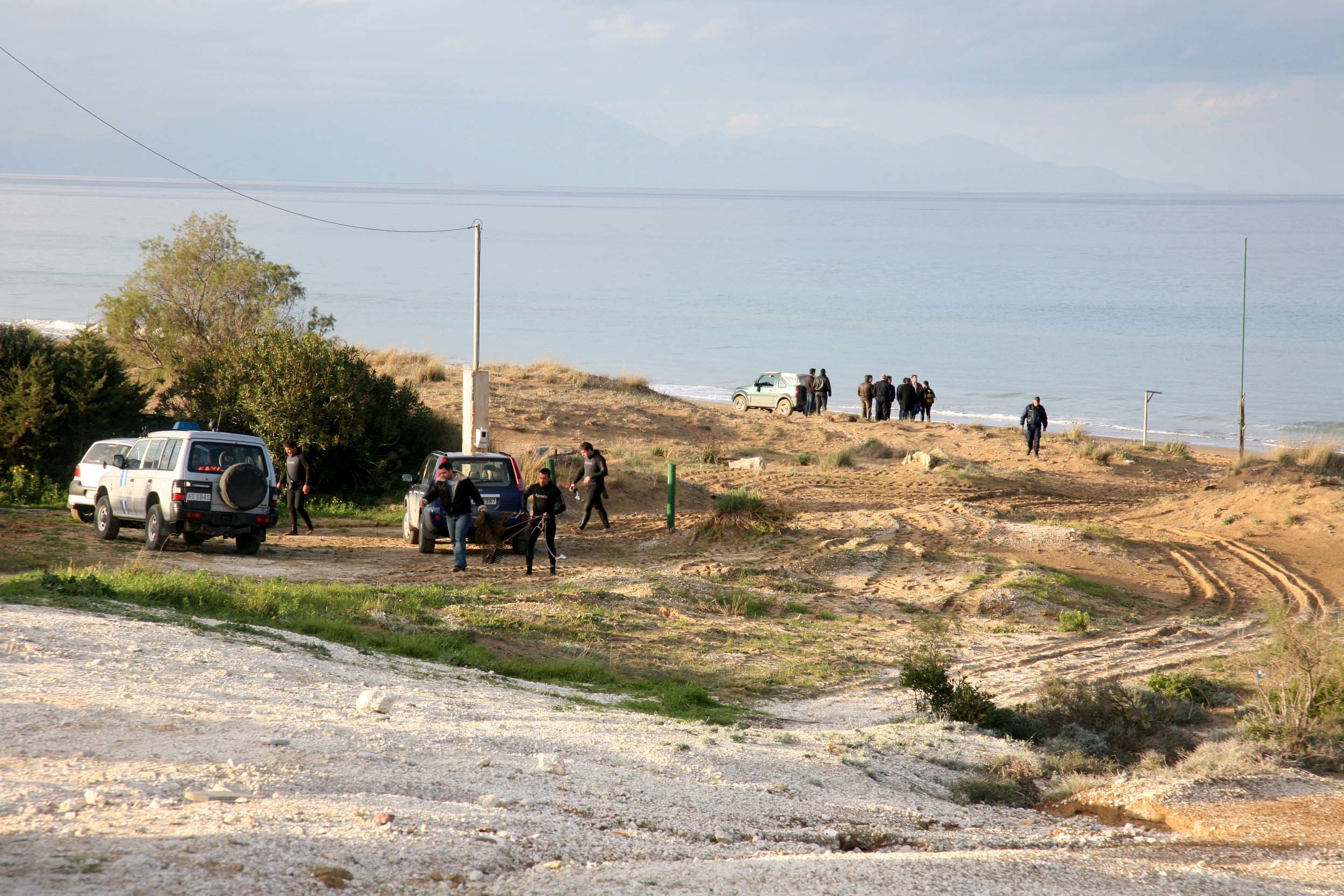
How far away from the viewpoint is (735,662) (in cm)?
1114

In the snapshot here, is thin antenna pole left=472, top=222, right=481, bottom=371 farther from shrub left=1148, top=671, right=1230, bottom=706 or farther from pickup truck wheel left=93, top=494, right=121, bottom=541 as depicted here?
shrub left=1148, top=671, right=1230, bottom=706

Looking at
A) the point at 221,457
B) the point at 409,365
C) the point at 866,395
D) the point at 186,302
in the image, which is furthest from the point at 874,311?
the point at 221,457

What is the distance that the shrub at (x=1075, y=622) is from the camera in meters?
13.1

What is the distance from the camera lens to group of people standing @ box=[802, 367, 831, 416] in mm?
37562

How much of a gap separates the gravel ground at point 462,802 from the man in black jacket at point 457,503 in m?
5.79

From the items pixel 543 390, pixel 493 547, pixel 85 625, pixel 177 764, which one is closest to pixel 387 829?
pixel 177 764

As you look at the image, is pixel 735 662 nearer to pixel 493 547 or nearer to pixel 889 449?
pixel 493 547

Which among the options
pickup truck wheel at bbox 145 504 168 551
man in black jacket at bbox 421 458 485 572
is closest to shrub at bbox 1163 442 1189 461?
man in black jacket at bbox 421 458 485 572

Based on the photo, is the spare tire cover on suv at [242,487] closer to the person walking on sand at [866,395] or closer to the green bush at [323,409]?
the green bush at [323,409]

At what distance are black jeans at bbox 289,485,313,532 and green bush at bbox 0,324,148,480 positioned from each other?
18.6 feet

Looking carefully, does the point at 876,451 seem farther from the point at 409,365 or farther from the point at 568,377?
the point at 409,365

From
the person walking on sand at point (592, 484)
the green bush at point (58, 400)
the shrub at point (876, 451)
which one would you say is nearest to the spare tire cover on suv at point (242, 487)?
the person walking on sand at point (592, 484)

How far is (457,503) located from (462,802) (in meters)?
8.96

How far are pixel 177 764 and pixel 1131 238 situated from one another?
194 m
